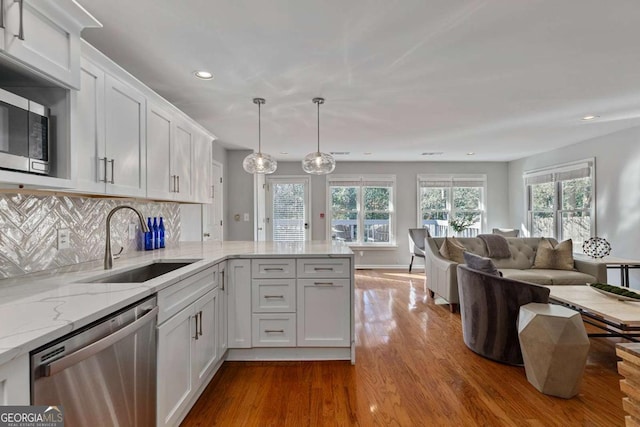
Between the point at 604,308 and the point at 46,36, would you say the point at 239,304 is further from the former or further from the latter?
the point at 604,308

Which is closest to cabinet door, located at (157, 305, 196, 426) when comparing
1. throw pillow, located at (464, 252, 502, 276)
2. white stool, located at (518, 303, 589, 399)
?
white stool, located at (518, 303, 589, 399)

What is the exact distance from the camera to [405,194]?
6.80 meters

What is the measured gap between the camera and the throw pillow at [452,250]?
12.9 feet

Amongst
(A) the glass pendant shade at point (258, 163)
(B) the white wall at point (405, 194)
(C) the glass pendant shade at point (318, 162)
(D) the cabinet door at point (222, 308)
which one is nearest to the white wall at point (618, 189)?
(B) the white wall at point (405, 194)

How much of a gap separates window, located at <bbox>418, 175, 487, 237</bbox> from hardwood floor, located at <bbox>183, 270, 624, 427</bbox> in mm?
4073

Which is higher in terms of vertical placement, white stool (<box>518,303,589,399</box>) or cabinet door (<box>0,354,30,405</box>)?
cabinet door (<box>0,354,30,405</box>)

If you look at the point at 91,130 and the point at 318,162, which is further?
the point at 318,162

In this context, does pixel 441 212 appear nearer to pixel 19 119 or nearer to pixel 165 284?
pixel 165 284

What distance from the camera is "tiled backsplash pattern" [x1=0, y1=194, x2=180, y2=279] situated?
60.5 inches

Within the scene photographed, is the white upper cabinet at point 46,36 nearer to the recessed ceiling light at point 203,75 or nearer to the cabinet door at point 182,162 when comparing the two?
the recessed ceiling light at point 203,75

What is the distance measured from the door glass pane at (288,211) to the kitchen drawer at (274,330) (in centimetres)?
413

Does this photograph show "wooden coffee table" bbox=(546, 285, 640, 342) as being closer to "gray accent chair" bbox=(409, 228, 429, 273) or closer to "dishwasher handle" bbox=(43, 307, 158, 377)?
"dishwasher handle" bbox=(43, 307, 158, 377)

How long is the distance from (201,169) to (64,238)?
1517mm


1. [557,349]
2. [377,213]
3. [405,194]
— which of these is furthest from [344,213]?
[557,349]
